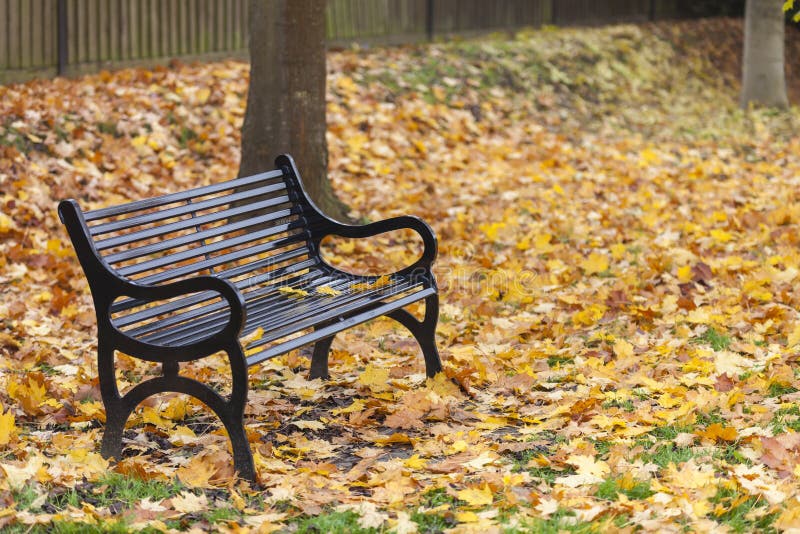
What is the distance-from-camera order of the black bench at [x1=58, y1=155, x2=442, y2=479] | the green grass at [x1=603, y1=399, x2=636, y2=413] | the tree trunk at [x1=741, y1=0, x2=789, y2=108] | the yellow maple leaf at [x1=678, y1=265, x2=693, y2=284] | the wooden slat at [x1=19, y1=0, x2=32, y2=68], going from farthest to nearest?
the tree trunk at [x1=741, y1=0, x2=789, y2=108] < the wooden slat at [x1=19, y1=0, x2=32, y2=68] < the yellow maple leaf at [x1=678, y1=265, x2=693, y2=284] < the green grass at [x1=603, y1=399, x2=636, y2=413] < the black bench at [x1=58, y1=155, x2=442, y2=479]

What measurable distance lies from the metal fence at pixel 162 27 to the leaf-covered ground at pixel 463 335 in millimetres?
421

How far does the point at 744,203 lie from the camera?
8156 millimetres

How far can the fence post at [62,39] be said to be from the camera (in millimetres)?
9391

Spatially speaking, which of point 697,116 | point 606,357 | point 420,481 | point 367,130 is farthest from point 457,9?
point 420,481

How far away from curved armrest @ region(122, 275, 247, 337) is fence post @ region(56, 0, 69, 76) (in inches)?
248

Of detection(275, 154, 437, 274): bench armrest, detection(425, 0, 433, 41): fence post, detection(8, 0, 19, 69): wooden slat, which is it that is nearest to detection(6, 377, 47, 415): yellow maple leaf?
detection(275, 154, 437, 274): bench armrest

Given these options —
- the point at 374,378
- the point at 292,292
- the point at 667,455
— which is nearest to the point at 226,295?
the point at 292,292

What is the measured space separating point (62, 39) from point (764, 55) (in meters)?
8.31

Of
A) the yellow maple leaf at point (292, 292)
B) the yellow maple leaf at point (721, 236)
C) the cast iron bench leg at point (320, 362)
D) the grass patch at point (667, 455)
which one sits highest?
the yellow maple leaf at point (292, 292)

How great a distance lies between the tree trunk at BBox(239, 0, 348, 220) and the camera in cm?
673

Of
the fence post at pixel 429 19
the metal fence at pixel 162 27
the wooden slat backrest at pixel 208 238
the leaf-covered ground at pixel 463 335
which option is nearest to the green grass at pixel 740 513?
the leaf-covered ground at pixel 463 335

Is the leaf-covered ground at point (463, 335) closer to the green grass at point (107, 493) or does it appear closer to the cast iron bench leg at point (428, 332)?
the green grass at point (107, 493)

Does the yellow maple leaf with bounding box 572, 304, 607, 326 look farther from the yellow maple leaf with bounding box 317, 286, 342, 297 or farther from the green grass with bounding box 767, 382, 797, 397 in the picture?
the yellow maple leaf with bounding box 317, 286, 342, 297

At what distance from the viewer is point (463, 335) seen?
214 inches
